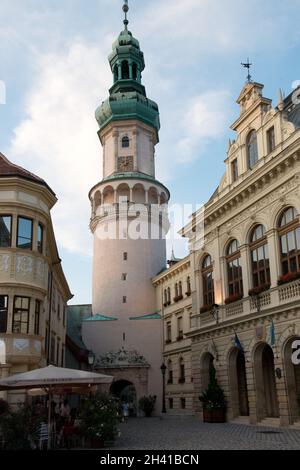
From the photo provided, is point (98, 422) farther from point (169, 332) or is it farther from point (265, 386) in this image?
point (169, 332)

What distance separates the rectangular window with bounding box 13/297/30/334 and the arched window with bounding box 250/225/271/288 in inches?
487

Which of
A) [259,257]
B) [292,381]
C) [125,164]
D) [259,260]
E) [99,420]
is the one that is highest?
[125,164]

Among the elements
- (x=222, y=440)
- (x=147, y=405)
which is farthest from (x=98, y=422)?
(x=147, y=405)

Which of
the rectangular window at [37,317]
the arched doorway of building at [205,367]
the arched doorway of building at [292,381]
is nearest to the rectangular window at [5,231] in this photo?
the rectangular window at [37,317]

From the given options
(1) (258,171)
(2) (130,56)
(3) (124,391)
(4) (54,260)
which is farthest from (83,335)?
(2) (130,56)

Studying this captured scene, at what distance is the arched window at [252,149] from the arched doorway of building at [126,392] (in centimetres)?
2810

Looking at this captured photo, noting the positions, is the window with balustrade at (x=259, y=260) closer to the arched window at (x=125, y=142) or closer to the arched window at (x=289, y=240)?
the arched window at (x=289, y=240)

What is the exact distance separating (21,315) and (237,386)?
14146 millimetres

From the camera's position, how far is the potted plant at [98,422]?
63.6ft

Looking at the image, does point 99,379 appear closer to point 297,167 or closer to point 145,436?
point 145,436

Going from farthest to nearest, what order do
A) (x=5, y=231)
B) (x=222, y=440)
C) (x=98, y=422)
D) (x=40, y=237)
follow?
1. (x=40, y=237)
2. (x=5, y=231)
3. (x=222, y=440)
4. (x=98, y=422)

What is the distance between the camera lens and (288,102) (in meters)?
31.9

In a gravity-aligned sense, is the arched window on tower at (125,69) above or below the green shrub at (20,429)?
above

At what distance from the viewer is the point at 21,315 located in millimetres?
24469
